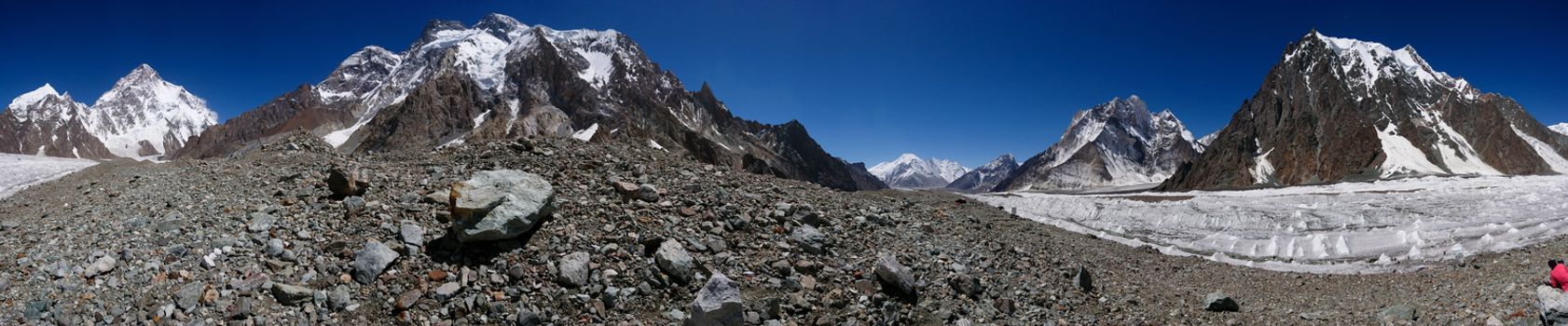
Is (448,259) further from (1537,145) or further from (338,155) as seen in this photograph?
(1537,145)

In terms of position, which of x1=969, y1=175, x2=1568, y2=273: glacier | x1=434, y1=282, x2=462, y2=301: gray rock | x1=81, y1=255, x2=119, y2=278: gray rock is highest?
x1=969, y1=175, x2=1568, y2=273: glacier

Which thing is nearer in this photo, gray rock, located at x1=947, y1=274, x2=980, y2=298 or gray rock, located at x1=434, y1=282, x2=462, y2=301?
gray rock, located at x1=434, y1=282, x2=462, y2=301

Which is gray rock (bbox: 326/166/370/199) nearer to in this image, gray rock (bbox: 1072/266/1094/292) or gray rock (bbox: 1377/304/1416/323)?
gray rock (bbox: 1072/266/1094/292)

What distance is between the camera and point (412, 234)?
9.07 m

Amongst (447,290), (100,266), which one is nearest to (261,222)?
(100,266)

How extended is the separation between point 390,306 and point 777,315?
503 cm

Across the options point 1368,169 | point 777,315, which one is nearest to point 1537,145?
point 1368,169

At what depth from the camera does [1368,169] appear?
114 m

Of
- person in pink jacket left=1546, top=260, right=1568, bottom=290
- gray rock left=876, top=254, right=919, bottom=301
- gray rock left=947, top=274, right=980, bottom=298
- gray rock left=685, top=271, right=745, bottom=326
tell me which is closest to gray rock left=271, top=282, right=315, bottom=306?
gray rock left=685, top=271, right=745, bottom=326

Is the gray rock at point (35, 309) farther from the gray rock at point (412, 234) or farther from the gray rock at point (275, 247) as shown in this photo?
the gray rock at point (412, 234)

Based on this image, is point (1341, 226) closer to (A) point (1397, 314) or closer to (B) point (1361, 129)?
(A) point (1397, 314)

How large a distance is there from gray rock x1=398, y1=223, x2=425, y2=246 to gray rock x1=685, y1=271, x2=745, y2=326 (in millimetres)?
4298

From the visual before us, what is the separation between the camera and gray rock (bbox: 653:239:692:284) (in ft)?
29.7

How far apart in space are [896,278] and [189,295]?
9248 millimetres
